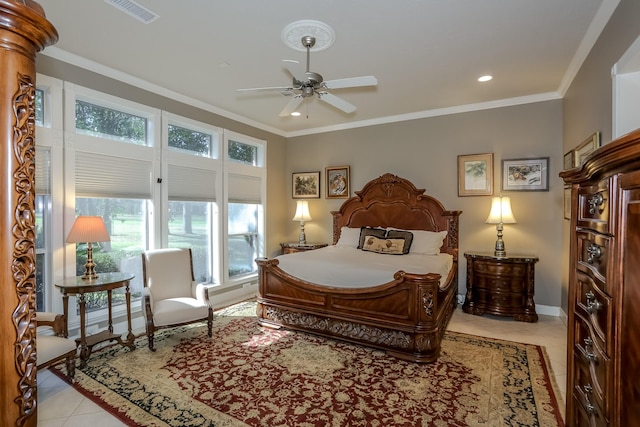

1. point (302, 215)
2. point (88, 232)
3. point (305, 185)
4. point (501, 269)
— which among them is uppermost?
point (305, 185)

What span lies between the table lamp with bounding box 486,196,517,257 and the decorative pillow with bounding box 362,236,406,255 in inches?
47.3

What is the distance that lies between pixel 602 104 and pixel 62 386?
16.1 feet

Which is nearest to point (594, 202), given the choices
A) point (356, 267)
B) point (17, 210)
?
point (17, 210)

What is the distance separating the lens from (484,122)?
4.62m

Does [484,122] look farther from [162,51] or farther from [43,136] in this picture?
[43,136]

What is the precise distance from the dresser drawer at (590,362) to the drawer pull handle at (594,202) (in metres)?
0.46

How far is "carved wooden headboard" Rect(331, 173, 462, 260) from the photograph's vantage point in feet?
15.7

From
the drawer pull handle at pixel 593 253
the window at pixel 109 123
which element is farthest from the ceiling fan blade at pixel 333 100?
the window at pixel 109 123

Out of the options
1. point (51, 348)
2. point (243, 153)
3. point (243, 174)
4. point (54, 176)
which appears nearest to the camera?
point (51, 348)

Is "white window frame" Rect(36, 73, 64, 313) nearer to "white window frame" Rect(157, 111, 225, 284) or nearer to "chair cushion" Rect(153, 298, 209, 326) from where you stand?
"chair cushion" Rect(153, 298, 209, 326)

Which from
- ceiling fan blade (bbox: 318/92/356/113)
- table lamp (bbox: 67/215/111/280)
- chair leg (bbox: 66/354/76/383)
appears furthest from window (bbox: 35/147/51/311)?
ceiling fan blade (bbox: 318/92/356/113)

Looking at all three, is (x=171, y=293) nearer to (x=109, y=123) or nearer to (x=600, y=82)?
(x=109, y=123)

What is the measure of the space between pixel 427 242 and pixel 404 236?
0.33 metres

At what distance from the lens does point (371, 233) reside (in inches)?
188
